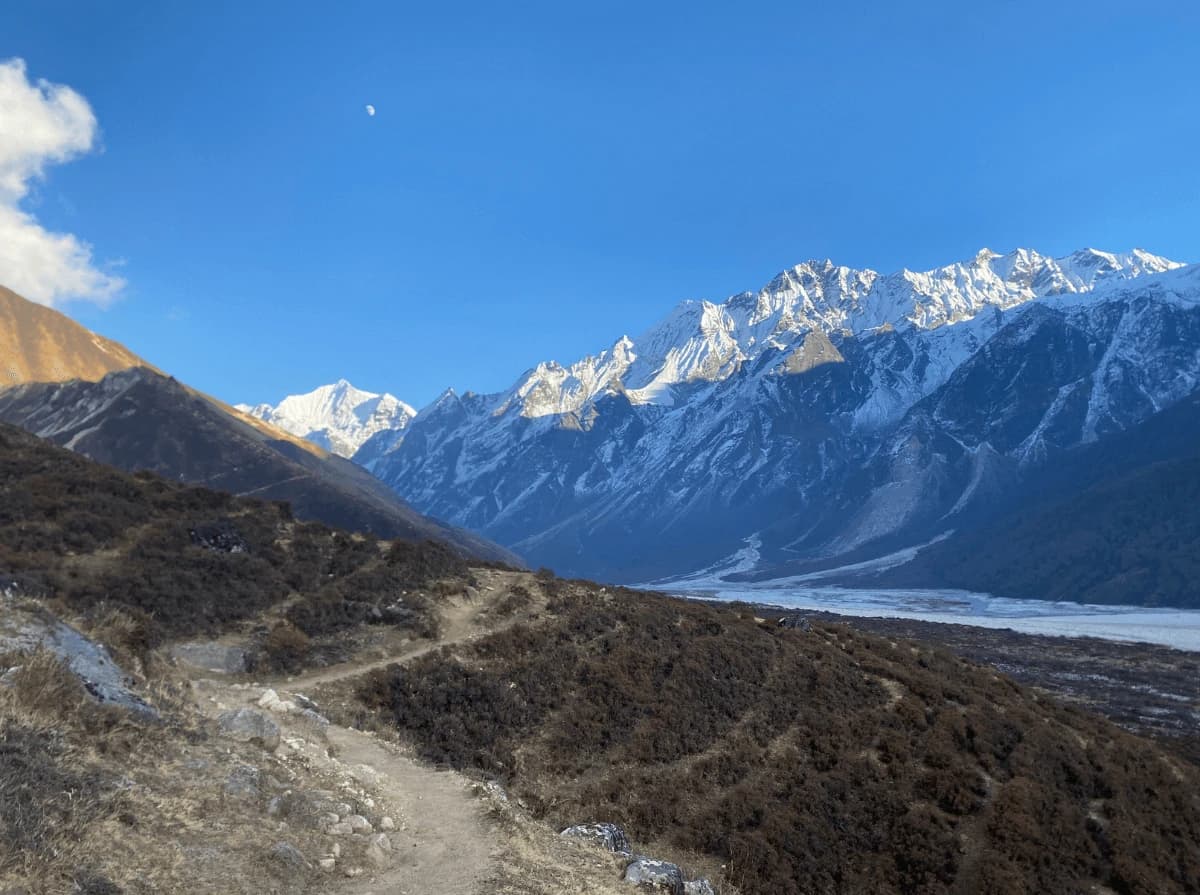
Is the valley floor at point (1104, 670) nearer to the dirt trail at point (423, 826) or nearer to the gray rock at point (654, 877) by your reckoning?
the gray rock at point (654, 877)

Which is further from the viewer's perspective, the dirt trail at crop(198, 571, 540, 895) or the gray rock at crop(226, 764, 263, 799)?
the gray rock at crop(226, 764, 263, 799)

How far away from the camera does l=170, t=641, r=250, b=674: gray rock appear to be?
28.7 metres

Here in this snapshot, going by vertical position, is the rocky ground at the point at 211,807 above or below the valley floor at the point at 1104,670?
above

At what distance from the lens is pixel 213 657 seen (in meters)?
29.2

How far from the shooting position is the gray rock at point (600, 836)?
17.3 metres

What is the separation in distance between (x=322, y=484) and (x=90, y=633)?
476ft

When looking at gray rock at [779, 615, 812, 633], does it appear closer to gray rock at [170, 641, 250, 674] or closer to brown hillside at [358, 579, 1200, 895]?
brown hillside at [358, 579, 1200, 895]

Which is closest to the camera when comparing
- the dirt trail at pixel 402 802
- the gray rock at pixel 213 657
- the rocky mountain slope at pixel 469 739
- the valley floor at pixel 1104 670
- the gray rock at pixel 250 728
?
the rocky mountain slope at pixel 469 739

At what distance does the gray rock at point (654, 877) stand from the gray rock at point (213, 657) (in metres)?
19.9

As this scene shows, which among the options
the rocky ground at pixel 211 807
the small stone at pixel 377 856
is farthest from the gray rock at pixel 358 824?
the small stone at pixel 377 856

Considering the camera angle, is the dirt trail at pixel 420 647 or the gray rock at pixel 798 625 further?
the gray rock at pixel 798 625

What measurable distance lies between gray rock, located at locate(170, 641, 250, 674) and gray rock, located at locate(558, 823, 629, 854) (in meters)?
16.9

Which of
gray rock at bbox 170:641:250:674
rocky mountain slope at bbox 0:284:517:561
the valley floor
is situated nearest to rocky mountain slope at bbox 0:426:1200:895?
gray rock at bbox 170:641:250:674

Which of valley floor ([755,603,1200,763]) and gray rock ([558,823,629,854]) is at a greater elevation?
gray rock ([558,823,629,854])
